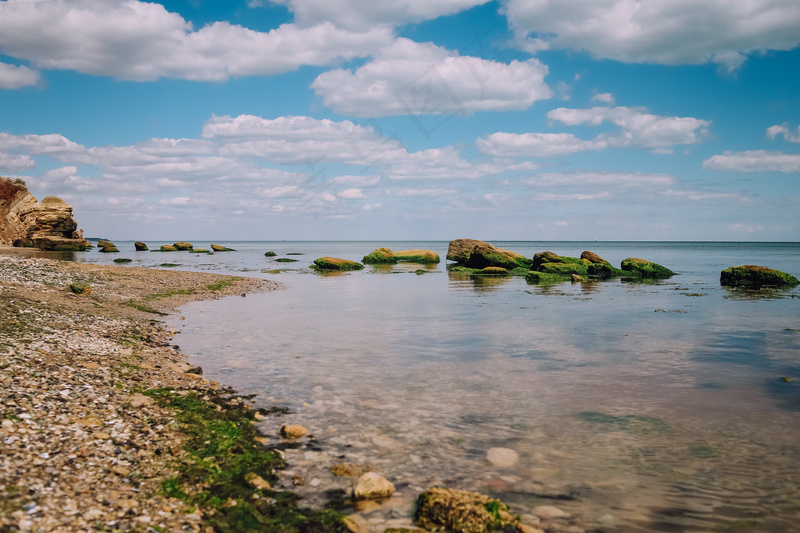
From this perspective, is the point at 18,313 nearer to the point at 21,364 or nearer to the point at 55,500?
the point at 21,364

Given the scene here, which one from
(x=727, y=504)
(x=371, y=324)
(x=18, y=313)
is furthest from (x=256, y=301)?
(x=727, y=504)

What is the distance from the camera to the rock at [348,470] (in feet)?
19.1

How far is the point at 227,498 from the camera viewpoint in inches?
199

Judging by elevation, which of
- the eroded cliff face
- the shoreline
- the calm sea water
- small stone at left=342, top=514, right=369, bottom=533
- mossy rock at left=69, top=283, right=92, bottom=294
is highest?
the eroded cliff face

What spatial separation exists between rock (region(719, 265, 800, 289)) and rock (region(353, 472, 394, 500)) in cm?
3510

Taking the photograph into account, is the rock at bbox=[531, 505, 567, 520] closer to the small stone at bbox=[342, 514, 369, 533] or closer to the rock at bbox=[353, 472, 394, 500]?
the rock at bbox=[353, 472, 394, 500]

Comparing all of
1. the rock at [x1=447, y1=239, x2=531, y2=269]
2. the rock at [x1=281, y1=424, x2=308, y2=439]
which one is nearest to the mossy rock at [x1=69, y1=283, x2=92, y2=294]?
the rock at [x1=281, y1=424, x2=308, y2=439]

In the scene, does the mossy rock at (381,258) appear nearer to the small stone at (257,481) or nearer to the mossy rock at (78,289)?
the mossy rock at (78,289)

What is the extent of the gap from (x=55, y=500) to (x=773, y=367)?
554 inches

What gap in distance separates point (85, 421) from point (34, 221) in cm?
8414

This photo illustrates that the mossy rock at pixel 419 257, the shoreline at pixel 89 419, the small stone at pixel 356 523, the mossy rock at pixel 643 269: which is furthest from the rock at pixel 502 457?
the mossy rock at pixel 419 257

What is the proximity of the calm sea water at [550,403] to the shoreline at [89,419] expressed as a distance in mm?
1355

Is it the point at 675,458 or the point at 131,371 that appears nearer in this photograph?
the point at 675,458

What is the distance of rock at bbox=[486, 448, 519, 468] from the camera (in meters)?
6.23
